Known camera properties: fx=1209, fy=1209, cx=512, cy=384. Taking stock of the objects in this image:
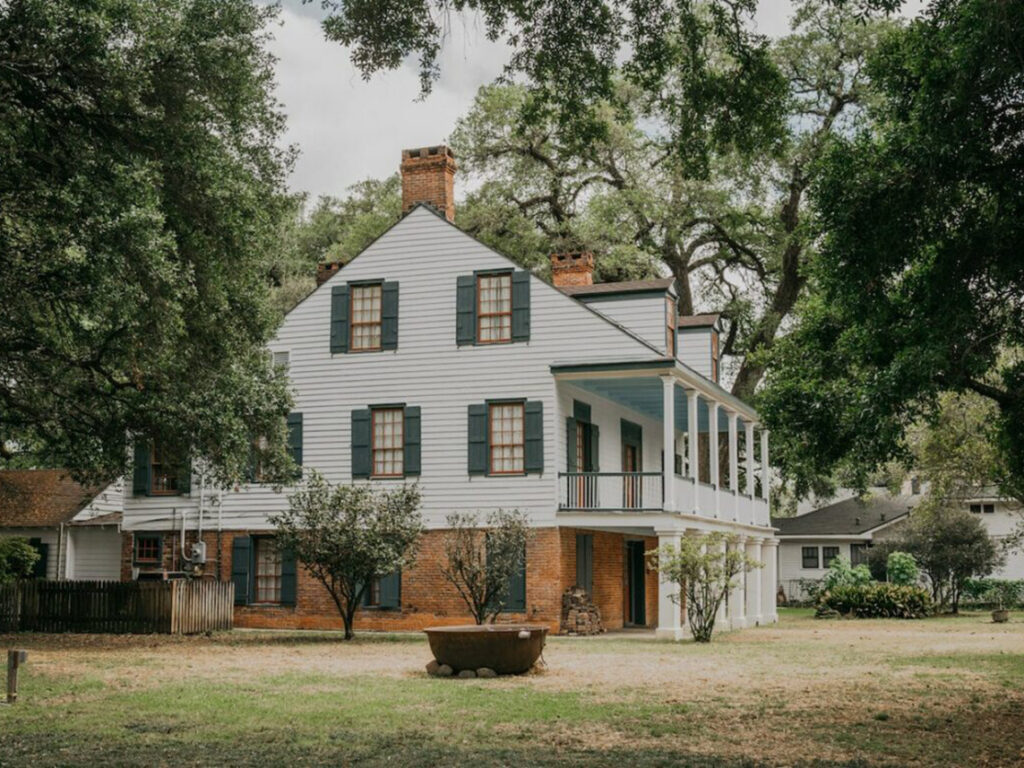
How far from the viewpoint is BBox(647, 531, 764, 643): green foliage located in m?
23.4

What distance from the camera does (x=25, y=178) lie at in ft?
43.6

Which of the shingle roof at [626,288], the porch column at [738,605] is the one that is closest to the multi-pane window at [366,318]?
the shingle roof at [626,288]

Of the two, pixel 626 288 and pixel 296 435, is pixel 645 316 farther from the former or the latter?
pixel 296 435

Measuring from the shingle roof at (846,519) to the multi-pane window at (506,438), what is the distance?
86.5 ft

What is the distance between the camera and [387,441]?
28.1 meters

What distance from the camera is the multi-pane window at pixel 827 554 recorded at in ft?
167

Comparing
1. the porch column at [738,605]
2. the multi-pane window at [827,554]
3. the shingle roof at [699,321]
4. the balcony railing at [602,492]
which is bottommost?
the porch column at [738,605]

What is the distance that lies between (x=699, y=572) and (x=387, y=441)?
27.1ft

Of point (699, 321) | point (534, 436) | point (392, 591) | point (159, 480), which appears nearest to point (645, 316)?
point (534, 436)

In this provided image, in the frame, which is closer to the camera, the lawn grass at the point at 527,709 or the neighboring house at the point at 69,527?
the lawn grass at the point at 527,709

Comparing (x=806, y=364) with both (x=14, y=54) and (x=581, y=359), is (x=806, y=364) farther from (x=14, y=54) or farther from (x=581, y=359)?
(x=14, y=54)

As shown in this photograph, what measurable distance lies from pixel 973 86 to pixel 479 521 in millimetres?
17196

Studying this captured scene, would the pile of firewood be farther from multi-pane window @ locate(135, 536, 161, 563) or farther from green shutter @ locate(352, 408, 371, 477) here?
multi-pane window @ locate(135, 536, 161, 563)

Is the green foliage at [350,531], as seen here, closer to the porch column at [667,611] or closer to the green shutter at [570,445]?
the green shutter at [570,445]
